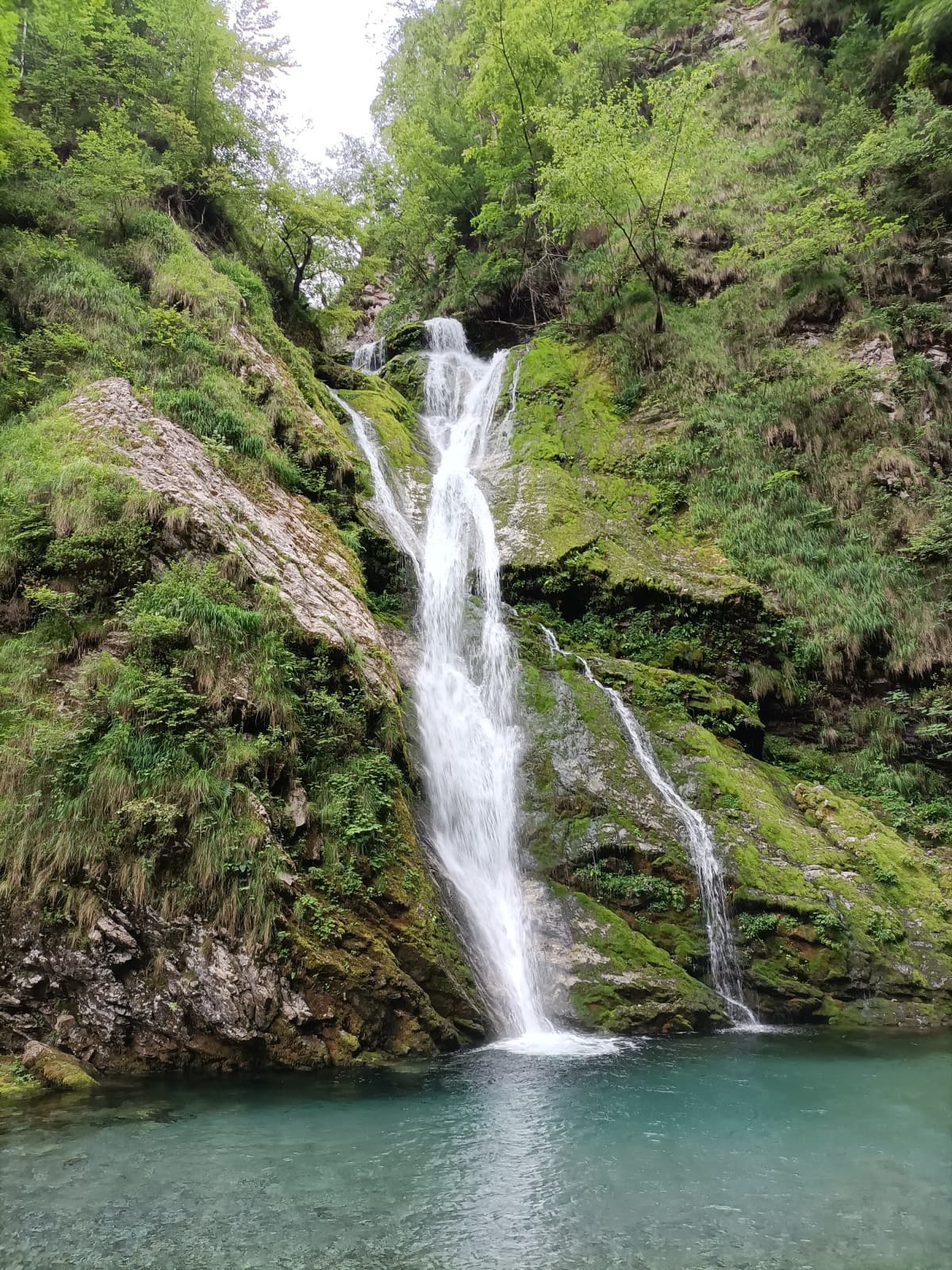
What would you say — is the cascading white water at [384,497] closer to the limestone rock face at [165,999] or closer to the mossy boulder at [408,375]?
the mossy boulder at [408,375]

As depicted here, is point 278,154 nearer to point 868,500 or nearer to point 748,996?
point 868,500

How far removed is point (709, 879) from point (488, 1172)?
5.31m

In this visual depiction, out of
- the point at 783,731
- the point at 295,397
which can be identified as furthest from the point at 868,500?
the point at 295,397

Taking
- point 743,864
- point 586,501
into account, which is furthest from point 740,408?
point 743,864

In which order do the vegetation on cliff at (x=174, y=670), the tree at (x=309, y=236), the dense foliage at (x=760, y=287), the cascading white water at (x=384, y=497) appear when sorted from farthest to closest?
the tree at (x=309, y=236) → the cascading white water at (x=384, y=497) → the dense foliage at (x=760, y=287) → the vegetation on cliff at (x=174, y=670)

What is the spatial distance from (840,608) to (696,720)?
408cm

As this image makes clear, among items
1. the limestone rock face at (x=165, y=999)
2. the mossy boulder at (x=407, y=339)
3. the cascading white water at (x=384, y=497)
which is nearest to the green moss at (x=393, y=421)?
the cascading white water at (x=384, y=497)

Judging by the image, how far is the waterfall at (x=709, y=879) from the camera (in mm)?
7895

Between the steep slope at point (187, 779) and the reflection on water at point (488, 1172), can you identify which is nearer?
→ the reflection on water at point (488, 1172)

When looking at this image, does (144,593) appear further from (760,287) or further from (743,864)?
(760,287)

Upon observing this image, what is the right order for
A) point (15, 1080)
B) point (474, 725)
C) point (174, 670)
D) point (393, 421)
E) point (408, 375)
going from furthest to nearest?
point (408, 375) < point (393, 421) < point (474, 725) < point (174, 670) < point (15, 1080)

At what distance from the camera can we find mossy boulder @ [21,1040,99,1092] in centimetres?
485

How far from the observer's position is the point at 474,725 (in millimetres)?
10148

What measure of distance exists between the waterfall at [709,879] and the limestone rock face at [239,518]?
3789mm
